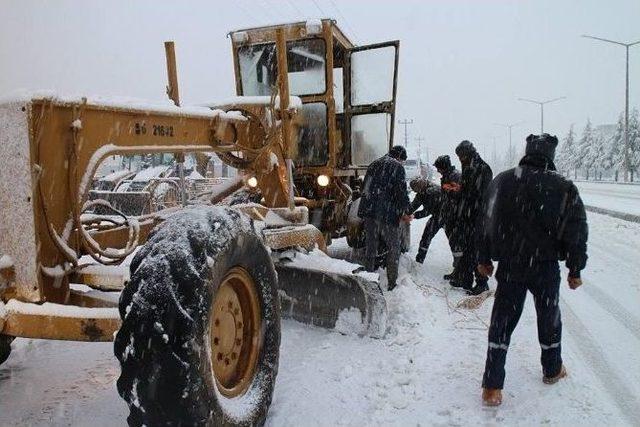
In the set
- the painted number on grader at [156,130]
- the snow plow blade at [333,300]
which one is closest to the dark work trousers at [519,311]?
the snow plow blade at [333,300]

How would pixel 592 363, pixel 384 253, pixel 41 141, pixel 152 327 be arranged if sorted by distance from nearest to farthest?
pixel 152 327 < pixel 41 141 < pixel 592 363 < pixel 384 253

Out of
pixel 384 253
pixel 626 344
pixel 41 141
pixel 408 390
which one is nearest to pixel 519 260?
pixel 408 390

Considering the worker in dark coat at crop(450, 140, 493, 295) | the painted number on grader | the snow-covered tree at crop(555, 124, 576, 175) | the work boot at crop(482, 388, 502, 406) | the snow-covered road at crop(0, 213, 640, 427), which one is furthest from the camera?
the snow-covered tree at crop(555, 124, 576, 175)

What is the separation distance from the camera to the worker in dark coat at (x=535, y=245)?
10.9 feet

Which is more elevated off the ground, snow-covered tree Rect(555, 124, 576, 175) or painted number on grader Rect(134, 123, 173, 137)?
painted number on grader Rect(134, 123, 173, 137)

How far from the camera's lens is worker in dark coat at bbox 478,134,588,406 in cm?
332

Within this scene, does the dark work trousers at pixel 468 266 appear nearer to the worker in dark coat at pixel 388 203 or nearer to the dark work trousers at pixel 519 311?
the worker in dark coat at pixel 388 203

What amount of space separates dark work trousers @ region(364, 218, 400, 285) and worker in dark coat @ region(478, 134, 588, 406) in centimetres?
249

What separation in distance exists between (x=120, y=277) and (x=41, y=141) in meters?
0.80

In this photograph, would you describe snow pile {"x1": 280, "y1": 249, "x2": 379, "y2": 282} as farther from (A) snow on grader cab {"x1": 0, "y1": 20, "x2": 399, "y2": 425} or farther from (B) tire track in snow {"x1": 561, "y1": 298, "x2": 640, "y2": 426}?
(B) tire track in snow {"x1": 561, "y1": 298, "x2": 640, "y2": 426}

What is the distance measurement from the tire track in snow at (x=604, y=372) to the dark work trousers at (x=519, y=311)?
37 centimetres

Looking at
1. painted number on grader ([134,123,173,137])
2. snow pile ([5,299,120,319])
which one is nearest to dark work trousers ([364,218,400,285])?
painted number on grader ([134,123,173,137])

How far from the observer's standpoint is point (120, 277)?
284cm

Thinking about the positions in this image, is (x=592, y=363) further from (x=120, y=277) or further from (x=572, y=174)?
(x=572, y=174)
